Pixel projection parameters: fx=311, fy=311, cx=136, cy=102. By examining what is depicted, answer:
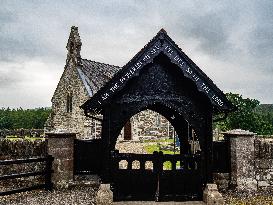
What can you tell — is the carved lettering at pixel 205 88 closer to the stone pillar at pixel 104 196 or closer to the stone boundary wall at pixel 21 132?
the stone pillar at pixel 104 196

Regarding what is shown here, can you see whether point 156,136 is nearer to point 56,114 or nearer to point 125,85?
point 56,114

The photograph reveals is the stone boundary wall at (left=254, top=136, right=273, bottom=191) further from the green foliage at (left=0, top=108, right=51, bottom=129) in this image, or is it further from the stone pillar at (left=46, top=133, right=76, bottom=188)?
the green foliage at (left=0, top=108, right=51, bottom=129)

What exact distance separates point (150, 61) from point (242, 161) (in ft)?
13.9

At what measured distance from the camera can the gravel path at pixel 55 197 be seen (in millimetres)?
7520

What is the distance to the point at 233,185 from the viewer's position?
877cm

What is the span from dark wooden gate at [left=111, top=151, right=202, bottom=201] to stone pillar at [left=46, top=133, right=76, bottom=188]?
2169mm

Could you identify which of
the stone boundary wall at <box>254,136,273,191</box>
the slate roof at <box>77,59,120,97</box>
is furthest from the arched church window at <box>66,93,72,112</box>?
the stone boundary wall at <box>254,136,273,191</box>

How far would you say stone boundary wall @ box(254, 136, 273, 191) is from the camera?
29.5ft

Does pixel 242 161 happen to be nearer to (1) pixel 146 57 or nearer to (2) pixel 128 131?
(1) pixel 146 57

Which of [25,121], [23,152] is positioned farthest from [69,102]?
[25,121]

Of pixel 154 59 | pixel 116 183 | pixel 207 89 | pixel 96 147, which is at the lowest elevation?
pixel 116 183

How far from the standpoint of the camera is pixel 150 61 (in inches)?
271

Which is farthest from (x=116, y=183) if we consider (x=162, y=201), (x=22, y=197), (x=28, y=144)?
(x=28, y=144)

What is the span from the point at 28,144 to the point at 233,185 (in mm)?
6024
